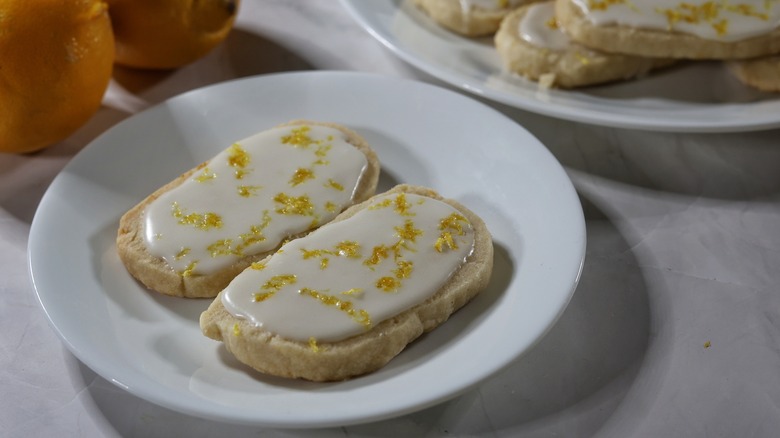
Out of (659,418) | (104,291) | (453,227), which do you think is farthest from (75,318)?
(659,418)

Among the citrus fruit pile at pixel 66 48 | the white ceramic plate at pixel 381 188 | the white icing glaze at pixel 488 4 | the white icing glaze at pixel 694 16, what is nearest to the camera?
the white ceramic plate at pixel 381 188

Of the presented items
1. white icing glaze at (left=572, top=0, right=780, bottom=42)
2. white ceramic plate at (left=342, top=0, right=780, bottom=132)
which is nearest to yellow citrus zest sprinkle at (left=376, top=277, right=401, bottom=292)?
white ceramic plate at (left=342, top=0, right=780, bottom=132)

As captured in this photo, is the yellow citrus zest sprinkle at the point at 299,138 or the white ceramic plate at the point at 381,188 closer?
the white ceramic plate at the point at 381,188

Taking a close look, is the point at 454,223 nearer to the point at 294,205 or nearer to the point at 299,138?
the point at 294,205

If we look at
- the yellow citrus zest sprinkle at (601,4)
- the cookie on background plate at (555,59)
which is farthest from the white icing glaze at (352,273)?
the yellow citrus zest sprinkle at (601,4)

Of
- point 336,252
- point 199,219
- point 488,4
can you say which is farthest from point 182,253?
point 488,4

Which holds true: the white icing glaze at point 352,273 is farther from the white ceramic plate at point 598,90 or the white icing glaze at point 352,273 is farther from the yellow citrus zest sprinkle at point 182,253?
the white ceramic plate at point 598,90
